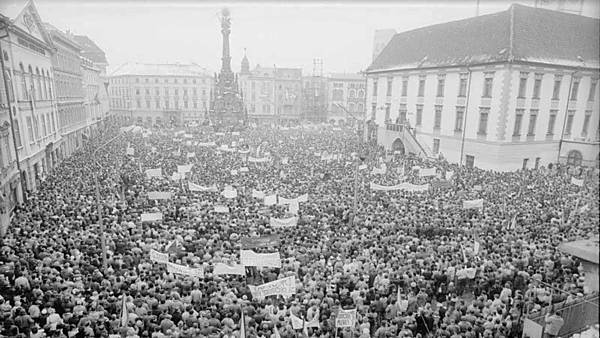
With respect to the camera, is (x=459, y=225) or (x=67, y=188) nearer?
(x=459, y=225)

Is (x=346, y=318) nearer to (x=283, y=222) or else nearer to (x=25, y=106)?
(x=283, y=222)

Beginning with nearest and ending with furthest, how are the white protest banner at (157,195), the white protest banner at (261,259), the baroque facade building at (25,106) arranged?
1. the white protest banner at (261,259)
2. the white protest banner at (157,195)
3. the baroque facade building at (25,106)

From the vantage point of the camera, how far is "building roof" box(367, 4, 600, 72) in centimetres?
3084

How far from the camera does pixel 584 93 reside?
32906 millimetres

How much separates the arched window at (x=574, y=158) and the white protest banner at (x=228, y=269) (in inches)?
1214

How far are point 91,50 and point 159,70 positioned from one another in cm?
1606

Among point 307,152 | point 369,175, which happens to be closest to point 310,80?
point 307,152

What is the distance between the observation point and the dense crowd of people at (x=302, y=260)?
922cm

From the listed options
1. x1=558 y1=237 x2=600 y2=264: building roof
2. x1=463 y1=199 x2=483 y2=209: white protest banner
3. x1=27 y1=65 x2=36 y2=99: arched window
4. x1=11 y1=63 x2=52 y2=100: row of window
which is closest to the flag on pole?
x1=558 y1=237 x2=600 y2=264: building roof

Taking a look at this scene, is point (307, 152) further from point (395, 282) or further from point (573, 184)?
point (395, 282)

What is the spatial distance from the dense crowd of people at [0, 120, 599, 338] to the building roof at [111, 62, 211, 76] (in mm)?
63317

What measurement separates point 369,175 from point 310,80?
66.4m

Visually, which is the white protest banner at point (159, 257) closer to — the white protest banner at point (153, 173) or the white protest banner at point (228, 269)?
the white protest banner at point (228, 269)

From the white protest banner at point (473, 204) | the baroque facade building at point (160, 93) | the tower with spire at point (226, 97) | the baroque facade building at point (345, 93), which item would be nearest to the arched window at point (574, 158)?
the white protest banner at point (473, 204)
